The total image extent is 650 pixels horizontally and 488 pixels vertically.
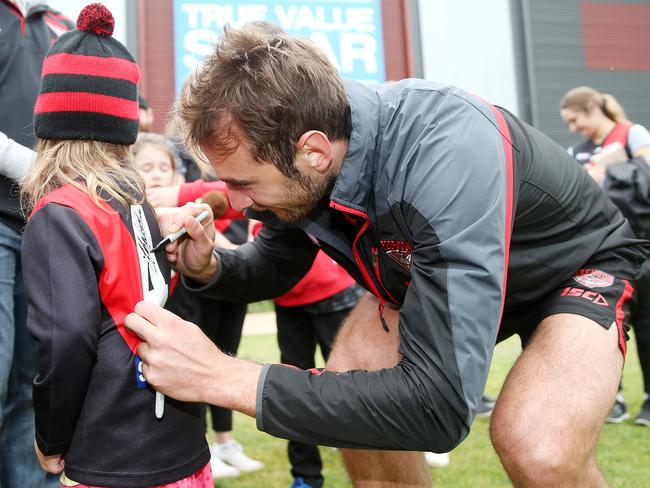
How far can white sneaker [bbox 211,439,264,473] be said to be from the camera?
11.0 feet

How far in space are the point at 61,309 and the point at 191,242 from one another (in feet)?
2.08

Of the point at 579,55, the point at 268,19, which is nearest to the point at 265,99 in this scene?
the point at 268,19

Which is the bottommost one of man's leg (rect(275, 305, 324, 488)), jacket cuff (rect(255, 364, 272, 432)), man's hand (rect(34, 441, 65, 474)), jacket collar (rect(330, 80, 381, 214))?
man's leg (rect(275, 305, 324, 488))

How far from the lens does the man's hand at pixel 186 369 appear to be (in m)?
1.62

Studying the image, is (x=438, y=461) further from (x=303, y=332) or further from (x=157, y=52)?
(x=157, y=52)

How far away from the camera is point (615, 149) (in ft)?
13.5

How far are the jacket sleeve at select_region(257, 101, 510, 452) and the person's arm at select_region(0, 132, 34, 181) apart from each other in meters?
1.01

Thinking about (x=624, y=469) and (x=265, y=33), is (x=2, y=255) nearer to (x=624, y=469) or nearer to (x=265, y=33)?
(x=265, y=33)

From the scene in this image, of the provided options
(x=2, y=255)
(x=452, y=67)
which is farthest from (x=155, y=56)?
(x=2, y=255)

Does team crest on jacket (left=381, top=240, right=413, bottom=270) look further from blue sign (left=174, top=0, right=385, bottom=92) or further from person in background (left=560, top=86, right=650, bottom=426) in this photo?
blue sign (left=174, top=0, right=385, bottom=92)

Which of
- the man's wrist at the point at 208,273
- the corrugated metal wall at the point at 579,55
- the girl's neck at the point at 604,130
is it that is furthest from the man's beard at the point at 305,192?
the corrugated metal wall at the point at 579,55

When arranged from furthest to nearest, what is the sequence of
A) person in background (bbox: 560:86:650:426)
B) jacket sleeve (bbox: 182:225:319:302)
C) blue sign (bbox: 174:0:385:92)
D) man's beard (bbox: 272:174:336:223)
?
blue sign (bbox: 174:0:385:92), person in background (bbox: 560:86:650:426), jacket sleeve (bbox: 182:225:319:302), man's beard (bbox: 272:174:336:223)

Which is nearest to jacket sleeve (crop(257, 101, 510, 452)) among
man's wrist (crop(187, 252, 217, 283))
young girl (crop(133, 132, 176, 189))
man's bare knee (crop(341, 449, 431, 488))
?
man's bare knee (crop(341, 449, 431, 488))

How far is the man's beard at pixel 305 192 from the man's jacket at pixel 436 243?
0.10m
